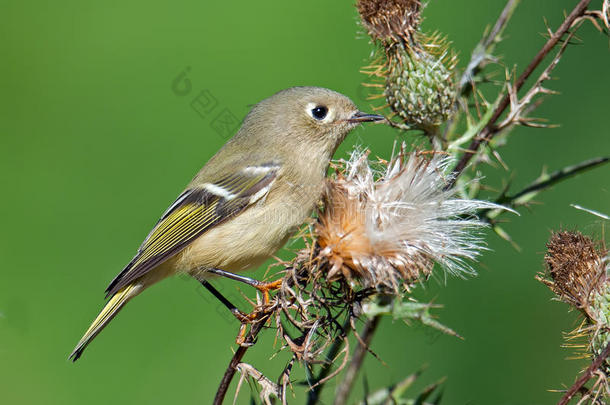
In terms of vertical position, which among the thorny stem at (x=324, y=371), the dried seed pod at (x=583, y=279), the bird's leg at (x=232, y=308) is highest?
the bird's leg at (x=232, y=308)

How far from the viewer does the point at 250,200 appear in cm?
271

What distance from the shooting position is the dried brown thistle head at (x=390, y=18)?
260 centimetres

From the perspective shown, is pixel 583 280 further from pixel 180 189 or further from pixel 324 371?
pixel 180 189

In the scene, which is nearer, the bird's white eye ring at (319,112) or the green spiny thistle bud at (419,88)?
the green spiny thistle bud at (419,88)

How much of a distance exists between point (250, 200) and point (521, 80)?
3.58 ft

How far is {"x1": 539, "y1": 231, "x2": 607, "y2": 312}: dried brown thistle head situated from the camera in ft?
6.61

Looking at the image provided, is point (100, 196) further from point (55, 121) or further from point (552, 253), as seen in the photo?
point (552, 253)

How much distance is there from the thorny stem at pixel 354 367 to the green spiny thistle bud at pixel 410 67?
805mm

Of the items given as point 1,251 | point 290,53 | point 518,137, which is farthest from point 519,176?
point 1,251

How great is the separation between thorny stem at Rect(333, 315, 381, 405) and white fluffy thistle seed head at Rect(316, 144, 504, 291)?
0.68ft

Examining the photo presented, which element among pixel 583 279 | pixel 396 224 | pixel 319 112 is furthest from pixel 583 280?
pixel 319 112

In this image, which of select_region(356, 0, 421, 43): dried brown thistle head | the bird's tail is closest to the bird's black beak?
select_region(356, 0, 421, 43): dried brown thistle head

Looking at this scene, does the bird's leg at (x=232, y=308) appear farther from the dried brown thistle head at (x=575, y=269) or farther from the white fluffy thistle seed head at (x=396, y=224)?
the dried brown thistle head at (x=575, y=269)

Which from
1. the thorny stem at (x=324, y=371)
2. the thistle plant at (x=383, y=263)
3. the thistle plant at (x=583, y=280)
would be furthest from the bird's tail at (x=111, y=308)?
the thistle plant at (x=583, y=280)
